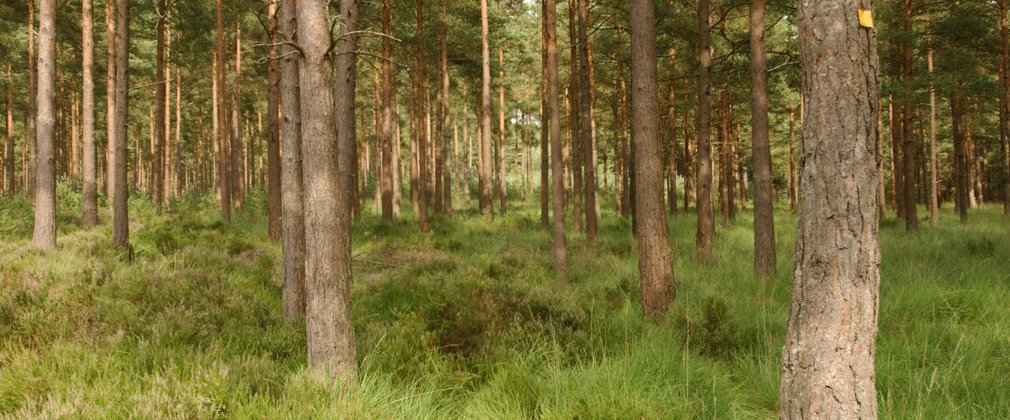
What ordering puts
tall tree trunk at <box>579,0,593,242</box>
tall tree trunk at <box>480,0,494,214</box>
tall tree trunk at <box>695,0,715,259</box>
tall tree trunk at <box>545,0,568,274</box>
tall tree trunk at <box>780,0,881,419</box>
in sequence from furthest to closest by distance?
tall tree trunk at <box>480,0,494,214</box> < tall tree trunk at <box>579,0,593,242</box> < tall tree trunk at <box>695,0,715,259</box> < tall tree trunk at <box>545,0,568,274</box> < tall tree trunk at <box>780,0,881,419</box>

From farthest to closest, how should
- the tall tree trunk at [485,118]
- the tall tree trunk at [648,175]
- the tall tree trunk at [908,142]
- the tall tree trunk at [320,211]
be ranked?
the tall tree trunk at [485,118] → the tall tree trunk at [908,142] → the tall tree trunk at [648,175] → the tall tree trunk at [320,211]

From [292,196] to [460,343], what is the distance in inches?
107

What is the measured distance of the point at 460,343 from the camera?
5.35 meters

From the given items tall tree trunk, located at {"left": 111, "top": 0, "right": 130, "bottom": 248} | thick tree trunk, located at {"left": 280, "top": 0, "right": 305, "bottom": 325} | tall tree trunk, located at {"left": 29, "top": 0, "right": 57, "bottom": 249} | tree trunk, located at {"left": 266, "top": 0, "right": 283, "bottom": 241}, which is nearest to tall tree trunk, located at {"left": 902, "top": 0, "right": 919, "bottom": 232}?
thick tree trunk, located at {"left": 280, "top": 0, "right": 305, "bottom": 325}

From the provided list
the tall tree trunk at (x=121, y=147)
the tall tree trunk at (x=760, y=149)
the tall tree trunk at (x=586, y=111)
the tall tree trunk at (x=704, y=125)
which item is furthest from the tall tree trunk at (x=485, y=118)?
the tall tree trunk at (x=121, y=147)

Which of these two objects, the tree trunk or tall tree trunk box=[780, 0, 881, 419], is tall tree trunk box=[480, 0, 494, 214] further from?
tall tree trunk box=[780, 0, 881, 419]

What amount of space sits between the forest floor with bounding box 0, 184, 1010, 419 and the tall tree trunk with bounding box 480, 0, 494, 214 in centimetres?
1047

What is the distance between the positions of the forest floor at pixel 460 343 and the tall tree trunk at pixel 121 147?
33.0 inches

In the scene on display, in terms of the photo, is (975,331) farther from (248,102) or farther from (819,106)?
(248,102)

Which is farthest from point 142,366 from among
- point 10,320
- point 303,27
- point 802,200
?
point 802,200

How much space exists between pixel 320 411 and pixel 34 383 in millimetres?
2402

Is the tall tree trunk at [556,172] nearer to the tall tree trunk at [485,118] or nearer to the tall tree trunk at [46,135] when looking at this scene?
the tall tree trunk at [485,118]

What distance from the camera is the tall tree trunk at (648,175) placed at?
22.1 ft

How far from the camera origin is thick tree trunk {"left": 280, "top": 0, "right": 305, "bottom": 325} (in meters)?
6.10
